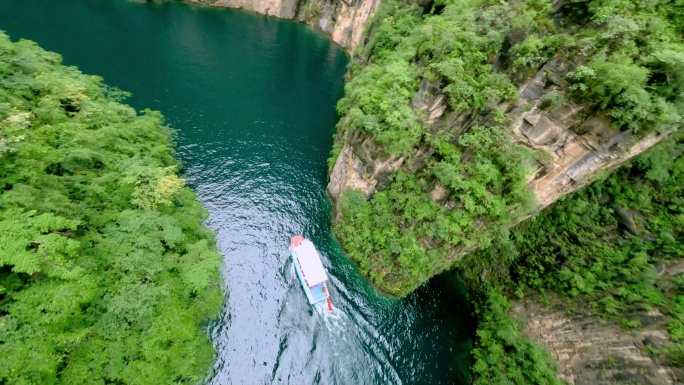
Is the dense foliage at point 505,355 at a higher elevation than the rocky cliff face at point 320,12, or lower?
lower

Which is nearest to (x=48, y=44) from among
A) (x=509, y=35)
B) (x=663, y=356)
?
(x=509, y=35)

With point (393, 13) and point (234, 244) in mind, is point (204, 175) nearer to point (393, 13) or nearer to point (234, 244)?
point (234, 244)

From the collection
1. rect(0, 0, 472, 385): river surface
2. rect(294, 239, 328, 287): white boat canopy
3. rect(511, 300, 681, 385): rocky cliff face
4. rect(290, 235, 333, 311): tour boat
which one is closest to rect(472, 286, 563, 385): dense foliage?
rect(511, 300, 681, 385): rocky cliff face

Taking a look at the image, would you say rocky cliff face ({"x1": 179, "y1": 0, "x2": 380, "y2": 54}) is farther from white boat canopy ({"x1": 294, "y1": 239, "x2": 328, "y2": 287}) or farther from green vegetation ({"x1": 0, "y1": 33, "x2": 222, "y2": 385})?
green vegetation ({"x1": 0, "y1": 33, "x2": 222, "y2": 385})

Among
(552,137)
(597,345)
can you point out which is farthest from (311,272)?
(597,345)

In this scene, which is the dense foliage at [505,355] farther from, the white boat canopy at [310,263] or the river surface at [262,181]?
the white boat canopy at [310,263]

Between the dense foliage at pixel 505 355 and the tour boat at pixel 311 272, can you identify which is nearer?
the dense foliage at pixel 505 355

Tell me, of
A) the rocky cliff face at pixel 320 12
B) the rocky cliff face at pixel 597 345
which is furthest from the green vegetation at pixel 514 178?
the rocky cliff face at pixel 320 12
